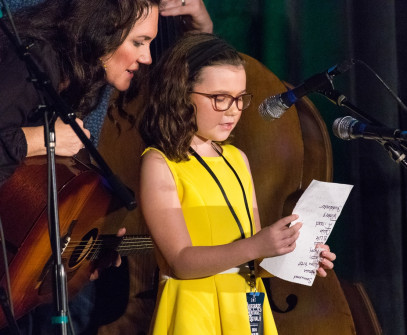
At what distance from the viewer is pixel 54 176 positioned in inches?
49.8

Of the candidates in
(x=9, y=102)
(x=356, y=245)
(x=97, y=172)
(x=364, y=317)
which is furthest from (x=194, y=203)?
(x=356, y=245)

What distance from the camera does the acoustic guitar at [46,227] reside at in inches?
67.0

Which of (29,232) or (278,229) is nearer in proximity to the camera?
(278,229)

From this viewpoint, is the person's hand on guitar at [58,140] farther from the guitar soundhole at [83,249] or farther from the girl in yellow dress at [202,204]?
the guitar soundhole at [83,249]

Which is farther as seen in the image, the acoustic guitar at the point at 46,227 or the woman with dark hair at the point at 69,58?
the acoustic guitar at the point at 46,227

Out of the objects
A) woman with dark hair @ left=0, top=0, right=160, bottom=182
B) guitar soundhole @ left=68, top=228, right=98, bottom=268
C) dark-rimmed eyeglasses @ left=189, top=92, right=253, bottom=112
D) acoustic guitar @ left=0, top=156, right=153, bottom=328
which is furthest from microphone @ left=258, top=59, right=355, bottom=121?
guitar soundhole @ left=68, top=228, right=98, bottom=268

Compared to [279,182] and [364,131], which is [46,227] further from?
[364,131]

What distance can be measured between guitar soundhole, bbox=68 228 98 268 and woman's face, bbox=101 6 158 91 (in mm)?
424

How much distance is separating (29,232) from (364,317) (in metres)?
0.99

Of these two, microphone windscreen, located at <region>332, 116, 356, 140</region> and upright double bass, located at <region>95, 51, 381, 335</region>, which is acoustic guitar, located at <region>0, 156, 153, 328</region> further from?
microphone windscreen, located at <region>332, 116, 356, 140</region>

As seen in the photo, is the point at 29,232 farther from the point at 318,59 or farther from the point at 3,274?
the point at 318,59

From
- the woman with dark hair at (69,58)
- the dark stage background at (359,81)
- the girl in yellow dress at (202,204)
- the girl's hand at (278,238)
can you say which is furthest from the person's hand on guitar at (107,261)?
the dark stage background at (359,81)

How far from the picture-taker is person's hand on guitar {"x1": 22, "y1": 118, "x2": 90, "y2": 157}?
1.62m

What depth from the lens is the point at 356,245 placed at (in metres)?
2.45
